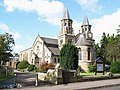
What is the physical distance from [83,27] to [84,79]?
51.1 metres

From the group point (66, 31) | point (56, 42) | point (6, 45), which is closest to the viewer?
point (6, 45)

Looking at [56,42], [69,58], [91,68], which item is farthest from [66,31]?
[69,58]

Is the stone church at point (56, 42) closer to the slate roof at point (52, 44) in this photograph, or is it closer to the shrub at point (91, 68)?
the slate roof at point (52, 44)

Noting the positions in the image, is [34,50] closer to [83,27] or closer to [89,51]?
[83,27]

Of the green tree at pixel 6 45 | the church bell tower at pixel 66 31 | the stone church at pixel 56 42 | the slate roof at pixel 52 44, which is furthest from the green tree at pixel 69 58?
the church bell tower at pixel 66 31

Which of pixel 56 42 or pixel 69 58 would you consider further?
pixel 56 42

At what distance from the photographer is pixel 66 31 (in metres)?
70.7

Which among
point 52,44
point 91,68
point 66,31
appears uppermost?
point 66,31

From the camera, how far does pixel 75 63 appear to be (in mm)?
34375

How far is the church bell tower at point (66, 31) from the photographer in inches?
2773

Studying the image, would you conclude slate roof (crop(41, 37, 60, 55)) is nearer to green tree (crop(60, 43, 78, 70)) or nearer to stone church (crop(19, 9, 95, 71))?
stone church (crop(19, 9, 95, 71))

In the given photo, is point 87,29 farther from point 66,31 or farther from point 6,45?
point 6,45

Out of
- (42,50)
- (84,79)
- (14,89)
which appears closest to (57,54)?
(42,50)

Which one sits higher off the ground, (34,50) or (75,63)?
(34,50)
